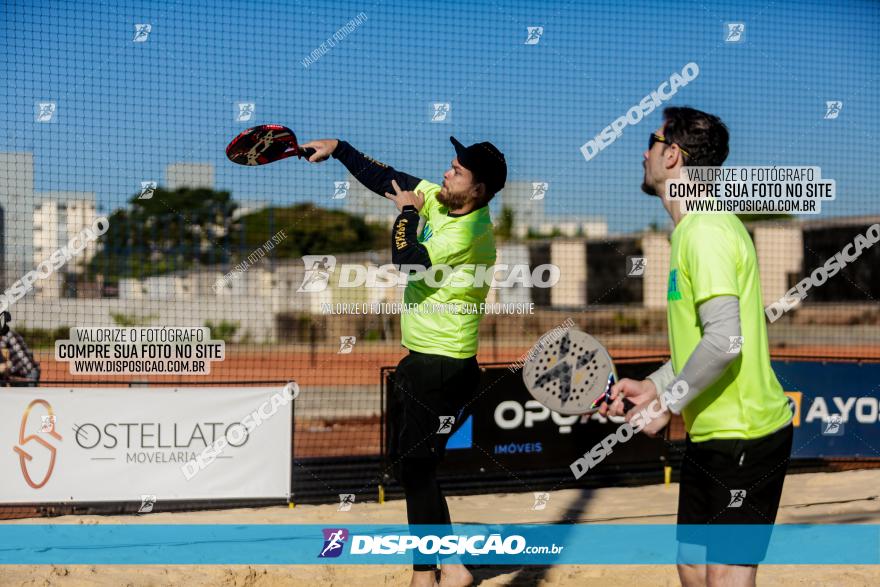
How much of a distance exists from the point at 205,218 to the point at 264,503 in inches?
754

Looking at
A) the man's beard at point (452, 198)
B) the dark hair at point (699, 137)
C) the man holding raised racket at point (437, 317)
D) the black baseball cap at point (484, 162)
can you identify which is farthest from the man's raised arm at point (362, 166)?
the dark hair at point (699, 137)

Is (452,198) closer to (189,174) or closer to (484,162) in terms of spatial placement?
(484,162)

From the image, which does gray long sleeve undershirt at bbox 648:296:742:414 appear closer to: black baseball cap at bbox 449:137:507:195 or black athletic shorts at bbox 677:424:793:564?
black athletic shorts at bbox 677:424:793:564

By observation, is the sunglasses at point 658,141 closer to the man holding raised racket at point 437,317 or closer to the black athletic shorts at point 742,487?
the black athletic shorts at point 742,487

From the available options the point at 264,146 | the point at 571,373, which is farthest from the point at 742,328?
the point at 264,146

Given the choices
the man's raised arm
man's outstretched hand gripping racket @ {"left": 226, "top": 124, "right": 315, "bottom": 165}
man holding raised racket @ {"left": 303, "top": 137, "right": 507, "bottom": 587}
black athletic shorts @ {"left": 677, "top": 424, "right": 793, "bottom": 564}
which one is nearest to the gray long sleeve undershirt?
black athletic shorts @ {"left": 677, "top": 424, "right": 793, "bottom": 564}

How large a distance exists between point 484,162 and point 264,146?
120 centimetres

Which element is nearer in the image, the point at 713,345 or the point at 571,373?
the point at 713,345

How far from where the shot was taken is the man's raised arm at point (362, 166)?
14.7ft

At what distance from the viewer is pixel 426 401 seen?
4.32 metres

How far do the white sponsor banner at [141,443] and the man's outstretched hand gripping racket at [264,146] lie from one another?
238 cm

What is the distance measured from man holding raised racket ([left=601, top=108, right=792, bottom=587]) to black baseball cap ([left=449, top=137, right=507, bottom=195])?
57.8 inches

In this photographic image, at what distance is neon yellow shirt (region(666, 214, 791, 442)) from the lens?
8.60 ft

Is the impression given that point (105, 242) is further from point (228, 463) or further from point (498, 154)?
point (498, 154)
